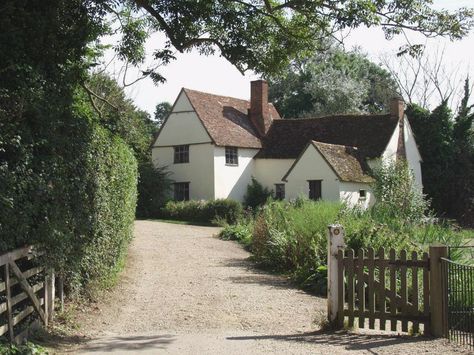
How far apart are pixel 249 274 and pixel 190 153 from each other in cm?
2567

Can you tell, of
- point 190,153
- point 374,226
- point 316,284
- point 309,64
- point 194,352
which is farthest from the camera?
point 190,153

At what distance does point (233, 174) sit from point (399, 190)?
1408 centimetres

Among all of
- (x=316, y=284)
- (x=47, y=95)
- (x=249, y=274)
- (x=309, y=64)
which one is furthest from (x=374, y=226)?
(x=47, y=95)

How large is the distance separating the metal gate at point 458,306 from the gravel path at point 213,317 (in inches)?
12.0

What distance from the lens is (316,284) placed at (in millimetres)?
12664

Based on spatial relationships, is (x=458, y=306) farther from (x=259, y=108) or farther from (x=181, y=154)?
(x=259, y=108)

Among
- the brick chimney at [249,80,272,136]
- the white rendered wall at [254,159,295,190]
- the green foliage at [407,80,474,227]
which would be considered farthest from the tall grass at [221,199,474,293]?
the green foliage at [407,80,474,227]

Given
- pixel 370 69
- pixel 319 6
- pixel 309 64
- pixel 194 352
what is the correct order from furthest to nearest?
pixel 370 69, pixel 309 64, pixel 319 6, pixel 194 352

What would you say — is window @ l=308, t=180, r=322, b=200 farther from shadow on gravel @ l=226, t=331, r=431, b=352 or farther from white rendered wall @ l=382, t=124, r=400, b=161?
shadow on gravel @ l=226, t=331, r=431, b=352

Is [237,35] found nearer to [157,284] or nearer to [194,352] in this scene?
[157,284]

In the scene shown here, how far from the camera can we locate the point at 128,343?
785cm

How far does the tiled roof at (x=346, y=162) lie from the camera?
111ft

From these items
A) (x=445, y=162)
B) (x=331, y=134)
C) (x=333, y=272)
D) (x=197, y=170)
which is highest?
(x=331, y=134)

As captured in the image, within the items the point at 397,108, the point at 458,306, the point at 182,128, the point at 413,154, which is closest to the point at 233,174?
the point at 182,128
